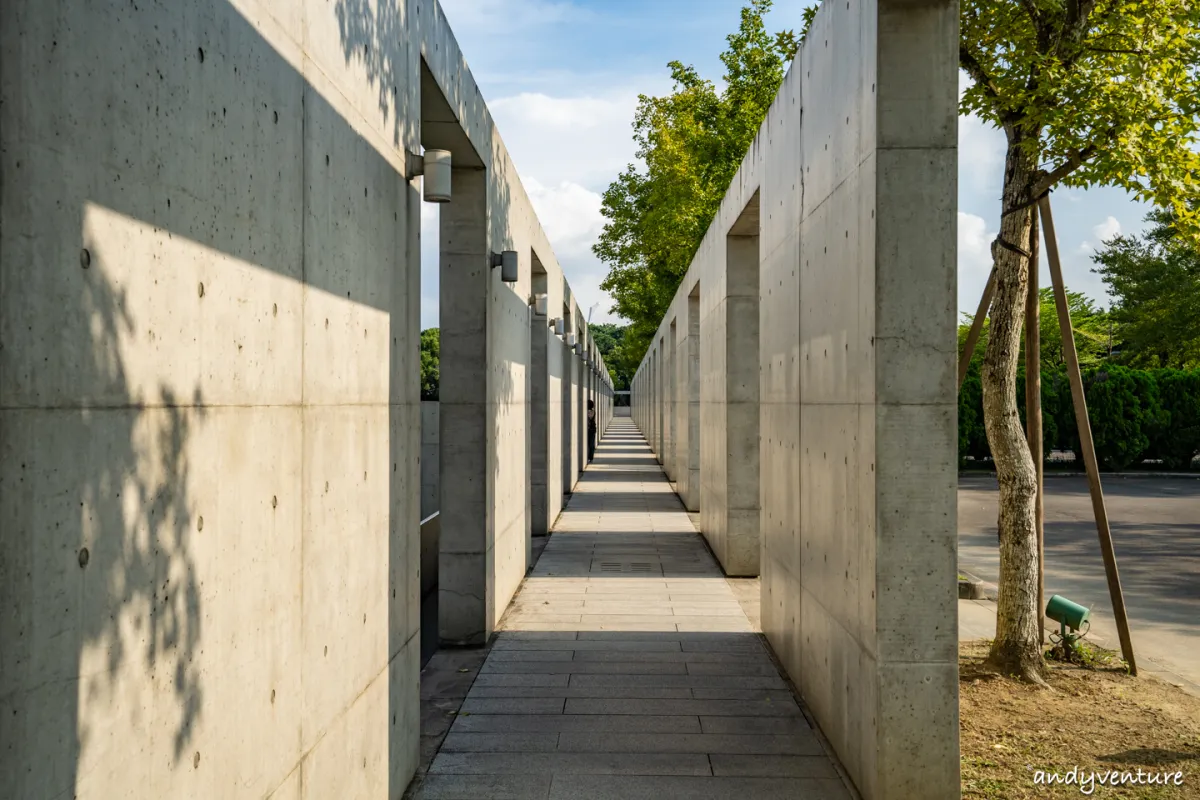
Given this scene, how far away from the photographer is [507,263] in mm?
7961

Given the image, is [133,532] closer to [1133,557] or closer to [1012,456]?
[1012,456]

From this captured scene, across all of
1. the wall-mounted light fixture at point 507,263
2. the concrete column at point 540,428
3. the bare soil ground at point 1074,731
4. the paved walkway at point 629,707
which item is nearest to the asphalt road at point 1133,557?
the bare soil ground at point 1074,731

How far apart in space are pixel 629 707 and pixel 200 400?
13.7 feet

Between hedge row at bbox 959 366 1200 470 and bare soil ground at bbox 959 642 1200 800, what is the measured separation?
71.9 feet

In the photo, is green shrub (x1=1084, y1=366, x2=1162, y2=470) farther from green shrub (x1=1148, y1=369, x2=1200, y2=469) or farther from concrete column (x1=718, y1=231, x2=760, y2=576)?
concrete column (x1=718, y1=231, x2=760, y2=576)

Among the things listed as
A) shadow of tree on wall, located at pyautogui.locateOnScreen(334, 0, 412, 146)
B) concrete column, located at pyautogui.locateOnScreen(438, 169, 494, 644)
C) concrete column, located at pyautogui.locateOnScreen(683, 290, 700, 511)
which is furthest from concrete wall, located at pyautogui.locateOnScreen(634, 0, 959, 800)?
concrete column, located at pyautogui.locateOnScreen(683, 290, 700, 511)

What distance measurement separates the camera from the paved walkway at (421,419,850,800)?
189 inches

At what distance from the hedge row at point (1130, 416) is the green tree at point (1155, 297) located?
10.4 meters

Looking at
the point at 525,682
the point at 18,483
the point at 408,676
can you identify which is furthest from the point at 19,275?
the point at 525,682

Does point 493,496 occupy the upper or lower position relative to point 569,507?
upper

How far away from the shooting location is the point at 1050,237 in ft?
21.1

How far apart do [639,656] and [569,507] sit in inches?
400

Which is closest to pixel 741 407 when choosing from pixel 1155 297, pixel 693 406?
pixel 693 406

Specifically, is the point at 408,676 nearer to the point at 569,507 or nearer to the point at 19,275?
the point at 19,275
